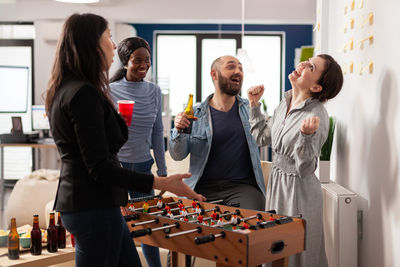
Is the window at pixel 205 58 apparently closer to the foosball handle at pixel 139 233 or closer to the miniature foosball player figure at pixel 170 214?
the miniature foosball player figure at pixel 170 214

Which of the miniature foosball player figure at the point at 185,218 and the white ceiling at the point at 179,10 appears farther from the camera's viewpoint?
the white ceiling at the point at 179,10

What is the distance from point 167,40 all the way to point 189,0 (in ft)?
5.05

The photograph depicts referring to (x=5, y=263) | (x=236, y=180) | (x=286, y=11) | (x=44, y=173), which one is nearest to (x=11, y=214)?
(x=44, y=173)

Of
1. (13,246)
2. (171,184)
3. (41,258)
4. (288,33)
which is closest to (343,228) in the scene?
(171,184)

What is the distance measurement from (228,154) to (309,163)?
0.79m

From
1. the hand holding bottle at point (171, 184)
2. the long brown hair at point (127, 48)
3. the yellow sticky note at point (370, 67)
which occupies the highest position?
the long brown hair at point (127, 48)

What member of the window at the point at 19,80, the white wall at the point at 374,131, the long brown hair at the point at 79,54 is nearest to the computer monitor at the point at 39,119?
the window at the point at 19,80

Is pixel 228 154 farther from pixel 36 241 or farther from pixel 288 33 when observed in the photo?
pixel 288 33

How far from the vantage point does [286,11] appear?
8.00 metres

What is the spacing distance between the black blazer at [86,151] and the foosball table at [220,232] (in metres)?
0.34

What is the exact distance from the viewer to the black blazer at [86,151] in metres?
1.70

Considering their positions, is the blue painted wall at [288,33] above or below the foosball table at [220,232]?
above

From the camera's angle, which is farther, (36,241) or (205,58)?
(205,58)

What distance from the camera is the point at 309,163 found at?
2523 mm
